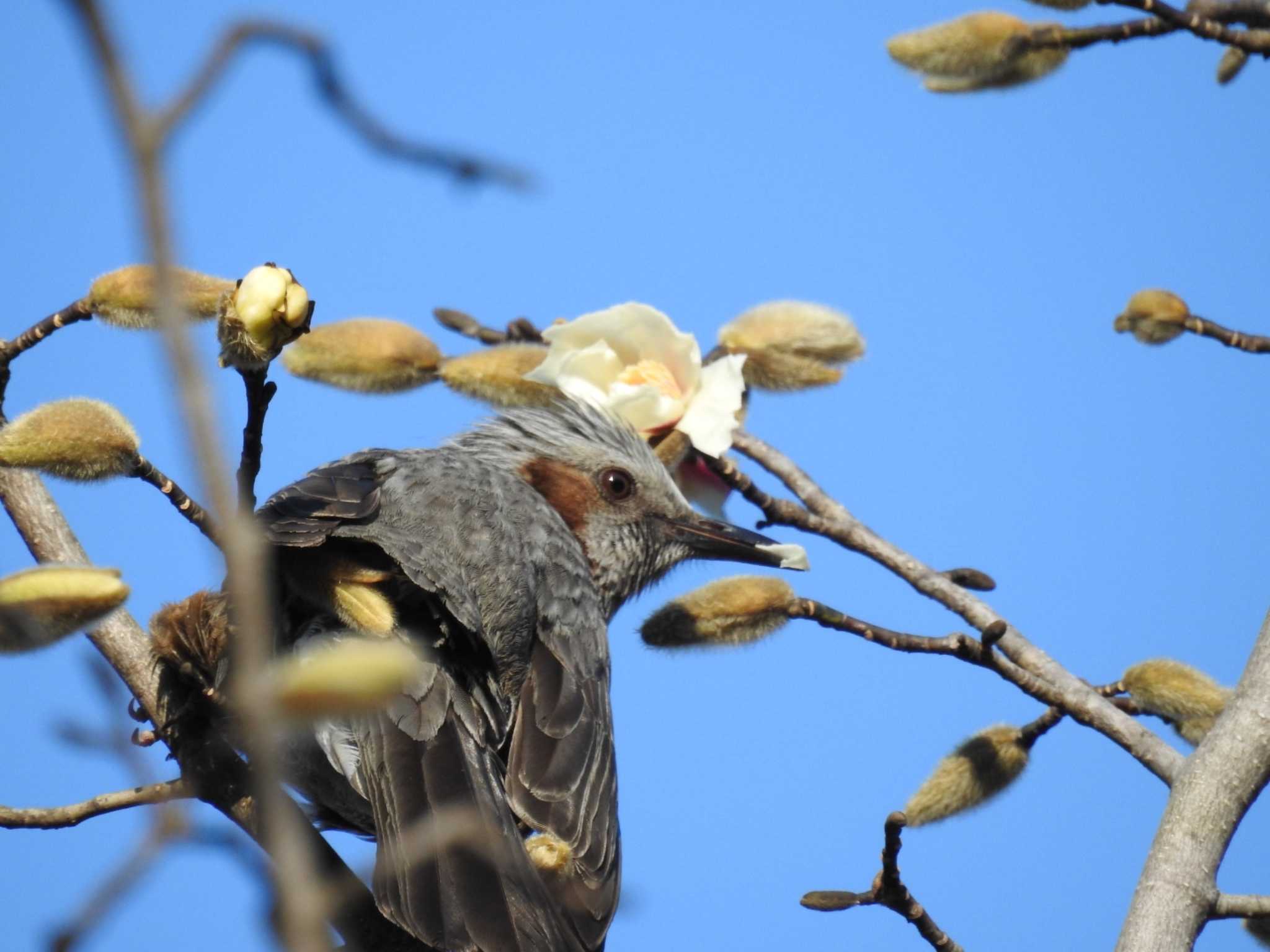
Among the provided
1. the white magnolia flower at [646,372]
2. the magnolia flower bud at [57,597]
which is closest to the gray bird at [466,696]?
the white magnolia flower at [646,372]

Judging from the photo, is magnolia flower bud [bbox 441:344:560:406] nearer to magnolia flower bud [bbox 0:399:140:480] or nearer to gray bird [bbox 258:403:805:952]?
gray bird [bbox 258:403:805:952]

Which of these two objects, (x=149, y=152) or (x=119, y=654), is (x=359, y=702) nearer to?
(x=149, y=152)

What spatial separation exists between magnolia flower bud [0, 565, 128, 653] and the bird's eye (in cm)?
289

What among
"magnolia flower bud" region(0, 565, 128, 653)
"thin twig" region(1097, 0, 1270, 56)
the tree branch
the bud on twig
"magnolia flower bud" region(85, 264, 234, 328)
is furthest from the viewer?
the bud on twig

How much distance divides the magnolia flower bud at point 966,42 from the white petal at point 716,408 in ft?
3.06

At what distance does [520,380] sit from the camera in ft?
13.4

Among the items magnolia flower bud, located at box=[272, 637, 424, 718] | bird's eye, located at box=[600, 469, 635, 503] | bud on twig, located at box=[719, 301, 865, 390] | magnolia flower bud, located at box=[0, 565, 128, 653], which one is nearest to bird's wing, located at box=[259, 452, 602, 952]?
bird's eye, located at box=[600, 469, 635, 503]

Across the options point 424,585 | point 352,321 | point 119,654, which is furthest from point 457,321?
point 119,654

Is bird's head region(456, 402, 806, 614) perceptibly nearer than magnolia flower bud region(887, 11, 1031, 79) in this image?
No

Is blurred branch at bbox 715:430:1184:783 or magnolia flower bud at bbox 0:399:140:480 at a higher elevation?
magnolia flower bud at bbox 0:399:140:480

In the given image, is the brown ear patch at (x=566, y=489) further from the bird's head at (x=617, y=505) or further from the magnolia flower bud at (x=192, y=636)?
the magnolia flower bud at (x=192, y=636)

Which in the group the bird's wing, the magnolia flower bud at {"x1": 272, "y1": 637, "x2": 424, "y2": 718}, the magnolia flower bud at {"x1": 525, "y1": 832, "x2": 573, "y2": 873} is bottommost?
the magnolia flower bud at {"x1": 525, "y1": 832, "x2": 573, "y2": 873}

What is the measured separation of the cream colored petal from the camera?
4.05 meters

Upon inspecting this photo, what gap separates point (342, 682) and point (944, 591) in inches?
113
